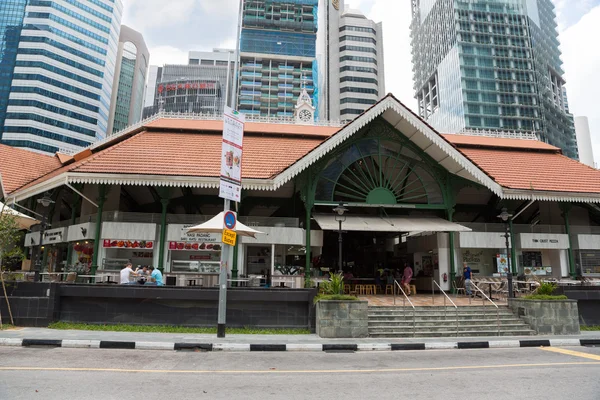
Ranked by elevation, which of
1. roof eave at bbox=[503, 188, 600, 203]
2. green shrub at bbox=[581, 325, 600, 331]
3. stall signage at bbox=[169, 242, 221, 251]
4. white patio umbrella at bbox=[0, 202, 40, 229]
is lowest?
green shrub at bbox=[581, 325, 600, 331]

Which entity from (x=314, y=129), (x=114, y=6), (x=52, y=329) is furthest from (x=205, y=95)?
(x=52, y=329)

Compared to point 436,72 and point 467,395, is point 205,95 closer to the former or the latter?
point 436,72

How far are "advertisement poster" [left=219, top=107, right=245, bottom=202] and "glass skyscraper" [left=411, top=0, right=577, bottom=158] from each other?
9923 centimetres

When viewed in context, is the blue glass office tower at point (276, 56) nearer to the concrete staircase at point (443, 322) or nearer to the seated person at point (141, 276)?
the seated person at point (141, 276)

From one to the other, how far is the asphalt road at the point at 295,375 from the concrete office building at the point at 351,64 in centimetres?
9934

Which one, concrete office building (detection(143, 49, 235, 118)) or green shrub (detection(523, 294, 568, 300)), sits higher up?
concrete office building (detection(143, 49, 235, 118))

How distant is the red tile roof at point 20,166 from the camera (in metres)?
17.5

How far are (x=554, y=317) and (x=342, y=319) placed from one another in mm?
7028

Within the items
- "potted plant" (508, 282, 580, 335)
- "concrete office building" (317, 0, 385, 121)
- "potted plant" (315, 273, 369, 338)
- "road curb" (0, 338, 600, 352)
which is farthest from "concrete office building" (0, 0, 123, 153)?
"potted plant" (508, 282, 580, 335)

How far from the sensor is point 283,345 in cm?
1030

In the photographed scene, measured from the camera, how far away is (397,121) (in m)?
16.5

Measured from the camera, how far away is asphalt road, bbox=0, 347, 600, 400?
5.88 m

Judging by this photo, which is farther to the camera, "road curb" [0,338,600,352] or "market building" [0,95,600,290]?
"market building" [0,95,600,290]

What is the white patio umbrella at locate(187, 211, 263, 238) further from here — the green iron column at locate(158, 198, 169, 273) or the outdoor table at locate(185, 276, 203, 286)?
the green iron column at locate(158, 198, 169, 273)
